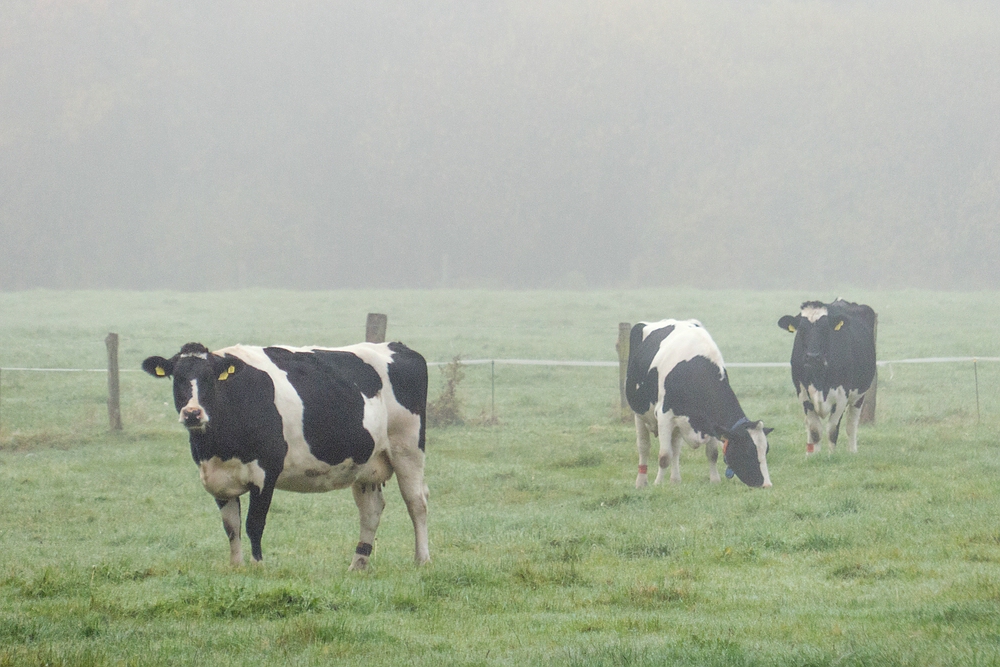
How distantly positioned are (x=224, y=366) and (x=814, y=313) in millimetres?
9123

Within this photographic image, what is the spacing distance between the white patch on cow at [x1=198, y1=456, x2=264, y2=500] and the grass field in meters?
0.61

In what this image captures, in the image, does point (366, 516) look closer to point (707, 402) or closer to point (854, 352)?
point (707, 402)

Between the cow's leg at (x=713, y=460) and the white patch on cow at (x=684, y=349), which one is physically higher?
the white patch on cow at (x=684, y=349)

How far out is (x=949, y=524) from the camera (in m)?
9.79

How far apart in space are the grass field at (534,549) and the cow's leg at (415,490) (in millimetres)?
215

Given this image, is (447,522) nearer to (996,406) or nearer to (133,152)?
(996,406)

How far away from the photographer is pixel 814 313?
15.1 metres

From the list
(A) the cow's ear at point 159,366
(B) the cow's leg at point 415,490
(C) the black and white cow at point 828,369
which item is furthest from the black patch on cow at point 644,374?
(A) the cow's ear at point 159,366

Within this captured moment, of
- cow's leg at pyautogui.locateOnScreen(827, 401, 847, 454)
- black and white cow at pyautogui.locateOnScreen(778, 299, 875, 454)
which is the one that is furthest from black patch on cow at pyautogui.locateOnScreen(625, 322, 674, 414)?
cow's leg at pyautogui.locateOnScreen(827, 401, 847, 454)

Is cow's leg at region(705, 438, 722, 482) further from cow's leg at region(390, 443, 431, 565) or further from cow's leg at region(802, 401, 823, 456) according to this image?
A: cow's leg at region(390, 443, 431, 565)

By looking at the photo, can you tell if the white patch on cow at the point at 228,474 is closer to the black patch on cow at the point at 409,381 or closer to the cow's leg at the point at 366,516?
the cow's leg at the point at 366,516

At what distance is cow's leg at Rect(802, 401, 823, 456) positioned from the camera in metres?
14.7

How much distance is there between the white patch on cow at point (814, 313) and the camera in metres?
15.0

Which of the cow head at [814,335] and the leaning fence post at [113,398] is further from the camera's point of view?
the leaning fence post at [113,398]
